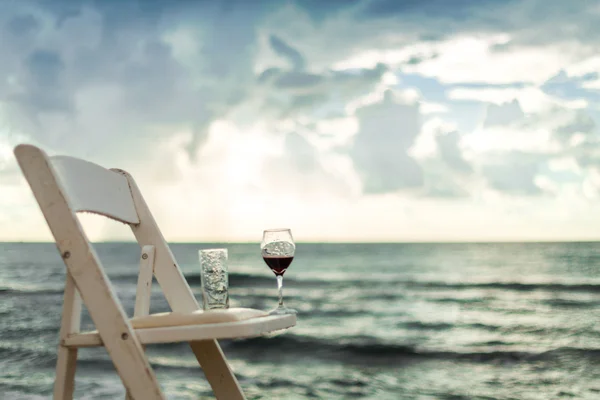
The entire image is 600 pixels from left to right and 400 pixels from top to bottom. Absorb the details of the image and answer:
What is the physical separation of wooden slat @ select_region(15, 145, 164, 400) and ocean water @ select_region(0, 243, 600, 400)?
16.6ft

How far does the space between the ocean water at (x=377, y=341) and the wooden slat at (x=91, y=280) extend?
506 centimetres

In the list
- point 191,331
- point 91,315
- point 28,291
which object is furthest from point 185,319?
point 28,291

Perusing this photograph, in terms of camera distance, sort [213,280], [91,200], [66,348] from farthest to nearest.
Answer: [213,280], [91,200], [66,348]

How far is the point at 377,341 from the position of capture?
1130cm

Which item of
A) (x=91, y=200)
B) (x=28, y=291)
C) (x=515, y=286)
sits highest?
(x=91, y=200)

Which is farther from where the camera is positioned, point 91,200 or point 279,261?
point 279,261

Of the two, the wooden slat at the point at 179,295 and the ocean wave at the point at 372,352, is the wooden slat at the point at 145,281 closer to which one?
the wooden slat at the point at 179,295

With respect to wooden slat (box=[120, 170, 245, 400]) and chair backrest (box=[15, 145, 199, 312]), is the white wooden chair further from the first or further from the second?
wooden slat (box=[120, 170, 245, 400])

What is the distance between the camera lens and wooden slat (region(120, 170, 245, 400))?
7.50 ft

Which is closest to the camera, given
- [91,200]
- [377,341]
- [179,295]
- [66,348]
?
[66,348]

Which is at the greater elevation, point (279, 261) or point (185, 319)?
point (279, 261)

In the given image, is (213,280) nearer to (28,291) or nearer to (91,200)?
(91,200)

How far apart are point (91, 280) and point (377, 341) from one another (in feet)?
32.2

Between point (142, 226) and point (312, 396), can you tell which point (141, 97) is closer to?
point (312, 396)
